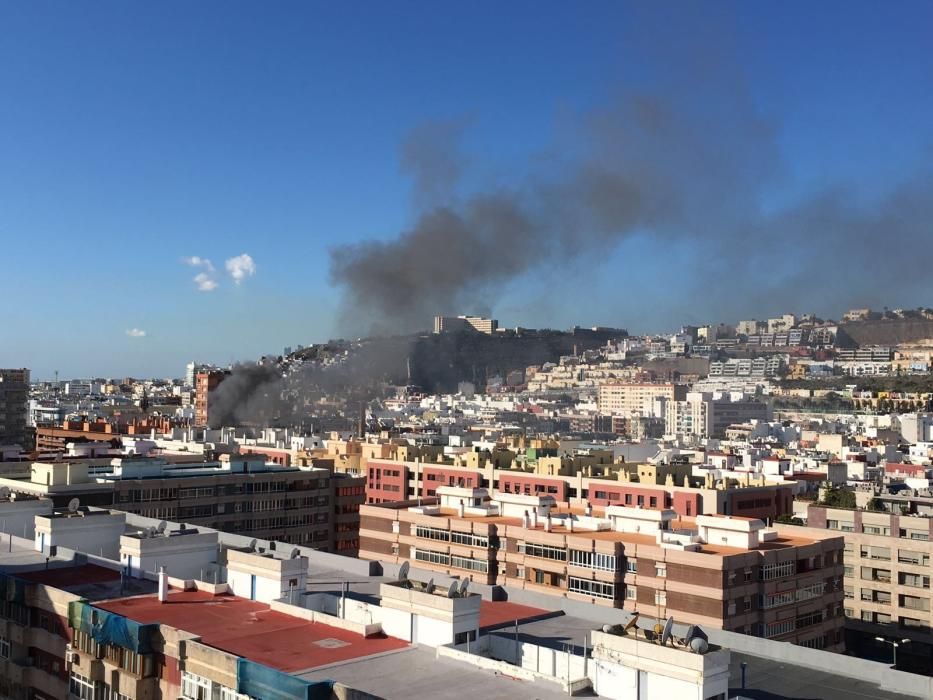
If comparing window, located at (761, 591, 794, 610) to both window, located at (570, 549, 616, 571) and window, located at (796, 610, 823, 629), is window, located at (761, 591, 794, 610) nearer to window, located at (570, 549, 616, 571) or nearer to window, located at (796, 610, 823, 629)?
window, located at (796, 610, 823, 629)

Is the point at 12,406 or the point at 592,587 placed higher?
the point at 12,406

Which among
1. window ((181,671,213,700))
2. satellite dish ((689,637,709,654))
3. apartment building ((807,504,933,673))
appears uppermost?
satellite dish ((689,637,709,654))

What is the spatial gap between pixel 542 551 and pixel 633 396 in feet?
539

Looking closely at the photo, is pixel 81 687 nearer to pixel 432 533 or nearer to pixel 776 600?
pixel 776 600

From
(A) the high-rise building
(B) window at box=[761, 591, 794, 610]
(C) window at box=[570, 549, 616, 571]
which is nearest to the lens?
(B) window at box=[761, 591, 794, 610]

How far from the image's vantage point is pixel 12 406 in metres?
79.2

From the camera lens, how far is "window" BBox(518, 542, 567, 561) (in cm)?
2724

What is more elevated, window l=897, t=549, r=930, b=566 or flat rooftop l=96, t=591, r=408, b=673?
flat rooftop l=96, t=591, r=408, b=673

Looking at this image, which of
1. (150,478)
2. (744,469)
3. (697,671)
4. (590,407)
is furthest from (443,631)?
(590,407)

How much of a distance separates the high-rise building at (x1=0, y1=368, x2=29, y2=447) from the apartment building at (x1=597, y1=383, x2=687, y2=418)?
370 feet

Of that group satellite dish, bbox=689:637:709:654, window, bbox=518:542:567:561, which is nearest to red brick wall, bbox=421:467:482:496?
window, bbox=518:542:567:561

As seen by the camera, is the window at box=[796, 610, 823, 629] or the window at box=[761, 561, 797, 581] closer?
the window at box=[761, 561, 797, 581]

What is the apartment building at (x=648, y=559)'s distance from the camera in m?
23.8

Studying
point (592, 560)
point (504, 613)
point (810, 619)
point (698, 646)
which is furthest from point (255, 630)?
point (810, 619)
